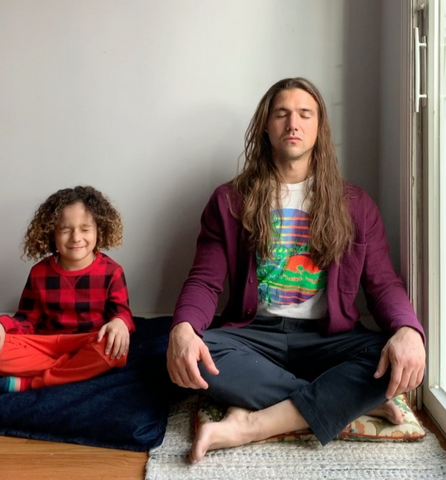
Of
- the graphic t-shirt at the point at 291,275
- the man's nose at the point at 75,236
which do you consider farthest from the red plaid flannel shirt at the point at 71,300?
the graphic t-shirt at the point at 291,275

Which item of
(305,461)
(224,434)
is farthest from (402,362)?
(224,434)

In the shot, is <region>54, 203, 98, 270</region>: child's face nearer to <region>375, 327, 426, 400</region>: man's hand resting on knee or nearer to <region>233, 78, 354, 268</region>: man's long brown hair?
<region>233, 78, 354, 268</region>: man's long brown hair

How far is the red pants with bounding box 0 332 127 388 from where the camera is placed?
50.4 inches

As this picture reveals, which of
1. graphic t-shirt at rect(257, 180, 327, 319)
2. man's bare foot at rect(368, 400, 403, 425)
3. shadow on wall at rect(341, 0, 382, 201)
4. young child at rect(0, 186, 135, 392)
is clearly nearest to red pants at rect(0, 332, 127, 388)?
young child at rect(0, 186, 135, 392)

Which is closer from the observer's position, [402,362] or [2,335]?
[402,362]

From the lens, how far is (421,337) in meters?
1.12

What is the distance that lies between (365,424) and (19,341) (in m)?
0.90

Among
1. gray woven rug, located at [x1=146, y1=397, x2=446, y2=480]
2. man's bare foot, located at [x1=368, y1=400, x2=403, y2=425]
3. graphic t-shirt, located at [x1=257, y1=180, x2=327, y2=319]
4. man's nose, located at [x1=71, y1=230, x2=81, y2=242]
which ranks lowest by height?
gray woven rug, located at [x1=146, y1=397, x2=446, y2=480]

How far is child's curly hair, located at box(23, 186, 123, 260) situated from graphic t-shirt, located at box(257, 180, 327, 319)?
1.49 ft

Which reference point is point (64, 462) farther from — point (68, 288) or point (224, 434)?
point (68, 288)

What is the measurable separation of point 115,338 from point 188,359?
0.29 meters

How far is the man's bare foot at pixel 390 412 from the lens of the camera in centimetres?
114

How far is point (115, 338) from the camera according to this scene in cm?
128

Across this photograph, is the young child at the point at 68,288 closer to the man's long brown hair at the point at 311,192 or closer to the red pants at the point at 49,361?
the red pants at the point at 49,361
